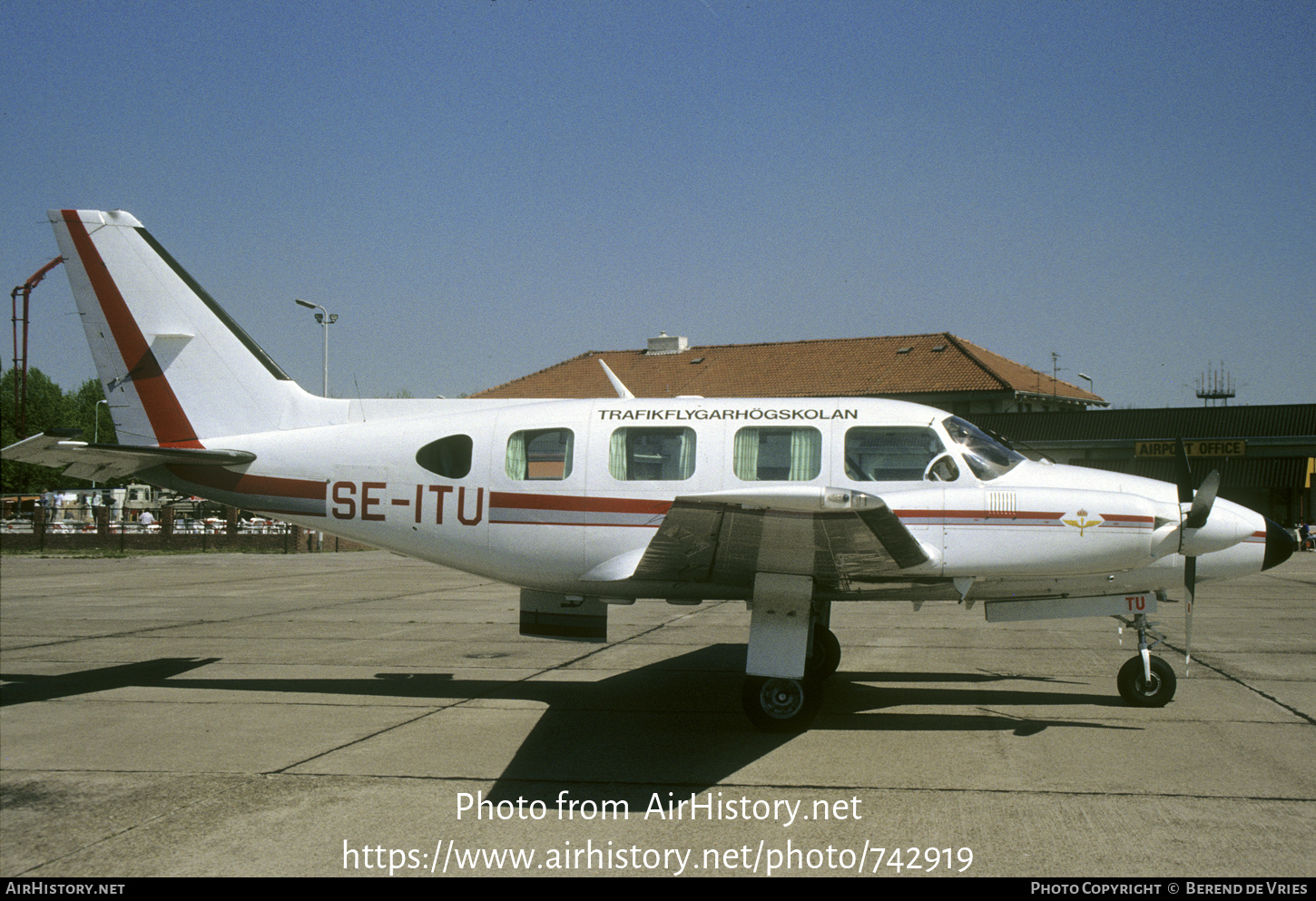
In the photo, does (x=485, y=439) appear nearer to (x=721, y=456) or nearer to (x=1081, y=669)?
→ (x=721, y=456)

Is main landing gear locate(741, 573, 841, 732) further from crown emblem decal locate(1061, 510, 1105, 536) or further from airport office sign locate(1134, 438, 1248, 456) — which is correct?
airport office sign locate(1134, 438, 1248, 456)

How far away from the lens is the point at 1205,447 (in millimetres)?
38281

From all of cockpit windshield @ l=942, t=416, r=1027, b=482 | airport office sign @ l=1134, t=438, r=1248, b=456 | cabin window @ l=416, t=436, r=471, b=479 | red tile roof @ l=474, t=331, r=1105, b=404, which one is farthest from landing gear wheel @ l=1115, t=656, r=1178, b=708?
red tile roof @ l=474, t=331, r=1105, b=404

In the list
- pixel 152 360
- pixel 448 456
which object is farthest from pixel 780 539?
pixel 152 360

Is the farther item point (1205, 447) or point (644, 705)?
point (1205, 447)

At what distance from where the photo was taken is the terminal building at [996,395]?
3806cm

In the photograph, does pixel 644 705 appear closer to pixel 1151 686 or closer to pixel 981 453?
pixel 981 453

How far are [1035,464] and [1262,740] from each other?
9.03ft

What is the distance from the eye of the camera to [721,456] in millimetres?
8555

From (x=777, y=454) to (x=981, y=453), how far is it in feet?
5.96

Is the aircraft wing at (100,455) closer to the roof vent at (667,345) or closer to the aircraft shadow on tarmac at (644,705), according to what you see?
the aircraft shadow on tarmac at (644,705)

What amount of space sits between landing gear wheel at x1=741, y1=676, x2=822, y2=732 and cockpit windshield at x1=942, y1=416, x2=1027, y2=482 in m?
2.46

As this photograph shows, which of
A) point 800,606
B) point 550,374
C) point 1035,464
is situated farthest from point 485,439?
point 550,374

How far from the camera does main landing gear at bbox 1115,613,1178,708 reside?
332 inches
